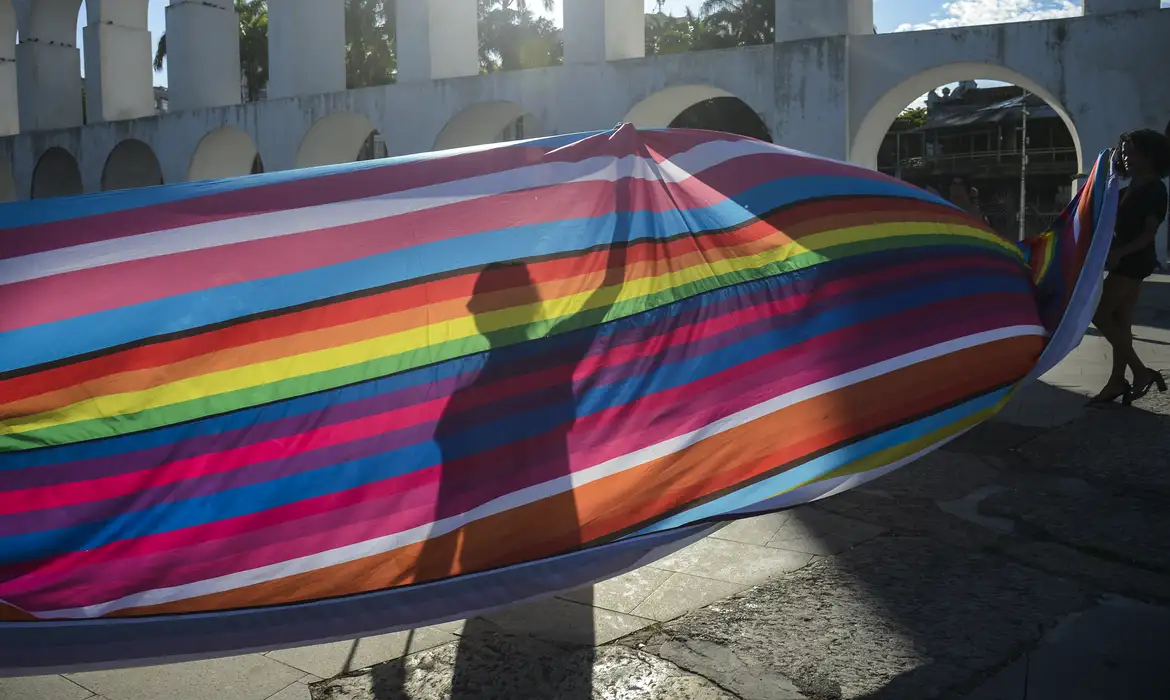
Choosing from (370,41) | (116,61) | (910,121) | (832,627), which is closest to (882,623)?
(832,627)

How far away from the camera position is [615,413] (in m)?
2.84

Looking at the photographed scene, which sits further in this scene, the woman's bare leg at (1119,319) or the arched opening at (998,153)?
the arched opening at (998,153)

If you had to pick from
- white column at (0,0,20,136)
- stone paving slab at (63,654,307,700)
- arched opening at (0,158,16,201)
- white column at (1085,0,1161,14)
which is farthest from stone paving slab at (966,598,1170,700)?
white column at (0,0,20,136)

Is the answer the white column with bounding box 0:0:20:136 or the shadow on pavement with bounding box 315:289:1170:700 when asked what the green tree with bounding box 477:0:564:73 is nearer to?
the white column with bounding box 0:0:20:136

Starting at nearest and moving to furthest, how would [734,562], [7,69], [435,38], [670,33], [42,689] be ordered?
[42,689], [734,562], [435,38], [7,69], [670,33]

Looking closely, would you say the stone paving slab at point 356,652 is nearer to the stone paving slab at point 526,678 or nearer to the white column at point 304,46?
the stone paving slab at point 526,678

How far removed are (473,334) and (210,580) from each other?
0.95 m

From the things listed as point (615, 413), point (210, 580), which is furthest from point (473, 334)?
point (210, 580)

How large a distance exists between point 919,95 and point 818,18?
164 centimetres

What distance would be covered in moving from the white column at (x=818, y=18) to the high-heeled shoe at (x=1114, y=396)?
750cm

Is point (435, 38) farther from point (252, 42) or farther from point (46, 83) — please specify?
point (252, 42)

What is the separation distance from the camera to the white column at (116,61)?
2011cm

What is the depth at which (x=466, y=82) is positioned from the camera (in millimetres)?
14766

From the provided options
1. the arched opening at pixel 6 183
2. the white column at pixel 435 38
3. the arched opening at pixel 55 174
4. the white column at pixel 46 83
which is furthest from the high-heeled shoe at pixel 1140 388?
the arched opening at pixel 6 183
